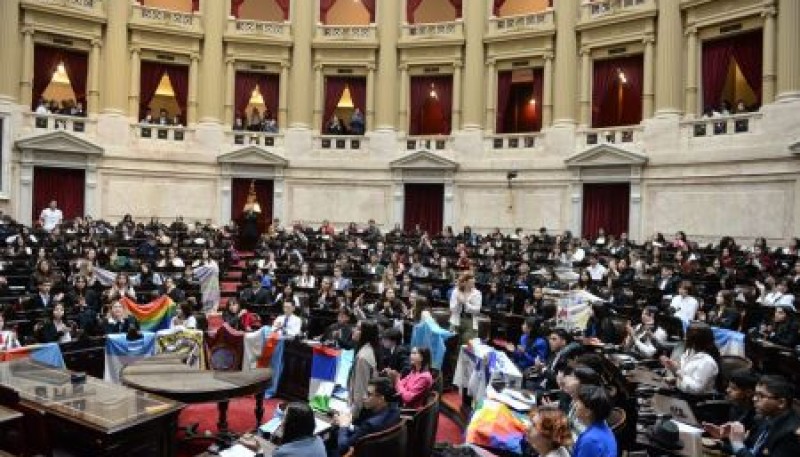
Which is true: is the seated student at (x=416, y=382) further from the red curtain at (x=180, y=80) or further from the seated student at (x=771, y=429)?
the red curtain at (x=180, y=80)

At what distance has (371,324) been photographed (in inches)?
341

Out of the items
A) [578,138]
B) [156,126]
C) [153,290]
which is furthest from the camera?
[156,126]

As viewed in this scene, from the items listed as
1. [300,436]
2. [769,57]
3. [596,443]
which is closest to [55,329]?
[300,436]

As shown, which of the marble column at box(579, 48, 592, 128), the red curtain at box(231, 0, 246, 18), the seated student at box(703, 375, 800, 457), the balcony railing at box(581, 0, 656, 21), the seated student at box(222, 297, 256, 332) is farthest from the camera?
the red curtain at box(231, 0, 246, 18)

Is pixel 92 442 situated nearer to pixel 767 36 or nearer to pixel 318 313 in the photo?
pixel 318 313

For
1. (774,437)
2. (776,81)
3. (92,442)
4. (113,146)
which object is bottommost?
(92,442)

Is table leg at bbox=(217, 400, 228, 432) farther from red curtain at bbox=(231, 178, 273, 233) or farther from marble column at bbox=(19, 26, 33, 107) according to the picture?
marble column at bbox=(19, 26, 33, 107)

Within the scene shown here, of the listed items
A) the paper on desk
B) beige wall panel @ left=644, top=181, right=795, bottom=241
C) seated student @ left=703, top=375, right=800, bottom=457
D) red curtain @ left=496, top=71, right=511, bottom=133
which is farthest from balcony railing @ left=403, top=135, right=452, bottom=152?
seated student @ left=703, top=375, right=800, bottom=457

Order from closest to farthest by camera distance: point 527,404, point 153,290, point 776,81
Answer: point 527,404
point 153,290
point 776,81

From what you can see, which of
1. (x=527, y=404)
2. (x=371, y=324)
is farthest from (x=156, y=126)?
(x=527, y=404)

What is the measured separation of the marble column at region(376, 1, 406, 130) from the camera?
28.3 metres

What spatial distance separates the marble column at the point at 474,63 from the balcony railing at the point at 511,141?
799 millimetres

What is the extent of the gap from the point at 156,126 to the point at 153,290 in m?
15.3

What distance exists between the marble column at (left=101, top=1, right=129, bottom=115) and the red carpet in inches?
774
